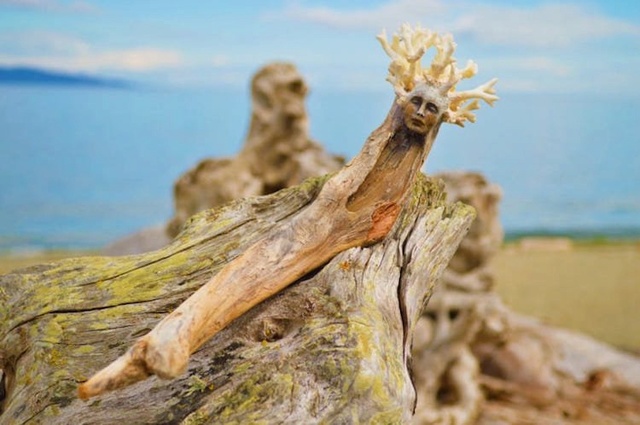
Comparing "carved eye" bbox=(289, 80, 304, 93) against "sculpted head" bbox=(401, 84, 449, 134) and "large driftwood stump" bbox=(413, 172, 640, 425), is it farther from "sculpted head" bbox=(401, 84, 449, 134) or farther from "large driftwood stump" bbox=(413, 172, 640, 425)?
"sculpted head" bbox=(401, 84, 449, 134)

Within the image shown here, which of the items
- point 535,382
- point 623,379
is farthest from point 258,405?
point 623,379

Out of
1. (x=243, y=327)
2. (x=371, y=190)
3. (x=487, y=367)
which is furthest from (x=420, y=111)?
(x=487, y=367)

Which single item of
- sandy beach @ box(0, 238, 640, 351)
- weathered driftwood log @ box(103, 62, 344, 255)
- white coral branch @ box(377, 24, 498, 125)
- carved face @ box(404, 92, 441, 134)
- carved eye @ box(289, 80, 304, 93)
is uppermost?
white coral branch @ box(377, 24, 498, 125)

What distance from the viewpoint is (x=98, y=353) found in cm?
223

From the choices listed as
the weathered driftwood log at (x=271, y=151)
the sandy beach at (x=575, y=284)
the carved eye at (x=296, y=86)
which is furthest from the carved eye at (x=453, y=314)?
the sandy beach at (x=575, y=284)

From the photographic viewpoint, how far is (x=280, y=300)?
2.19m

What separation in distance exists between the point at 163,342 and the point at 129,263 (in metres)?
0.68

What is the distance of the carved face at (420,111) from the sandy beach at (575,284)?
300 inches

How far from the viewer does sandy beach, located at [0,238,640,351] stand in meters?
9.97

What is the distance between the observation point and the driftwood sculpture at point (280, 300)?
76.4 inches

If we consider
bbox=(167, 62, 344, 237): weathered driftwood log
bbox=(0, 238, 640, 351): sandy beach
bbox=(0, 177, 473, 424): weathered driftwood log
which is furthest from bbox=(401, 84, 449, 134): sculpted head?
bbox=(0, 238, 640, 351): sandy beach

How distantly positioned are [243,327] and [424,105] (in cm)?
74

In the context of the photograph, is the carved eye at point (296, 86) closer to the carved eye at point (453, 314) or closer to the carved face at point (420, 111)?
the carved eye at point (453, 314)

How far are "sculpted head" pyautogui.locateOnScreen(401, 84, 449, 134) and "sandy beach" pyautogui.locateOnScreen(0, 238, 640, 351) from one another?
7.63m
